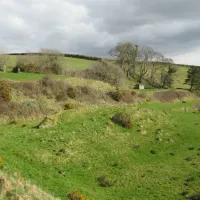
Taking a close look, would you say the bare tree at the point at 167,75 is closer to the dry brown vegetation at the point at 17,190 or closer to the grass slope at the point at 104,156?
the grass slope at the point at 104,156

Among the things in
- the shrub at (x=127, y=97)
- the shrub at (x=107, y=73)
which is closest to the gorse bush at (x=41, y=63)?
the shrub at (x=107, y=73)

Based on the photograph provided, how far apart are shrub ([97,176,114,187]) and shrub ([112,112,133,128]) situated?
1301cm

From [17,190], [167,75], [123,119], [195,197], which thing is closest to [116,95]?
[123,119]

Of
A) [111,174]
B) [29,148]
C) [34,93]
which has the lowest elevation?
[111,174]

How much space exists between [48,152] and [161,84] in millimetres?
73720

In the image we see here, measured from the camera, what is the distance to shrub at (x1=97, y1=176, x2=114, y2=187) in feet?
74.9

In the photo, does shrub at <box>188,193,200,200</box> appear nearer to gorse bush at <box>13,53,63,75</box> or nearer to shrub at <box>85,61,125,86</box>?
gorse bush at <box>13,53,63,75</box>

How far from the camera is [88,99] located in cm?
4591

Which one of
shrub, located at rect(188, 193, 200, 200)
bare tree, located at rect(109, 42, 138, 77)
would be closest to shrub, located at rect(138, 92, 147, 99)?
bare tree, located at rect(109, 42, 138, 77)

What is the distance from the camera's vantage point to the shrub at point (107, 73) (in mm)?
71250

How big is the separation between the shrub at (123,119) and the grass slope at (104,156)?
831 millimetres

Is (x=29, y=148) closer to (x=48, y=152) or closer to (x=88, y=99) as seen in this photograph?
(x=48, y=152)

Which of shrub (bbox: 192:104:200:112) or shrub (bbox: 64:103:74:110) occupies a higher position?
shrub (bbox: 64:103:74:110)

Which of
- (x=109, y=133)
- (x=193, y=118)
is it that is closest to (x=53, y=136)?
(x=109, y=133)
